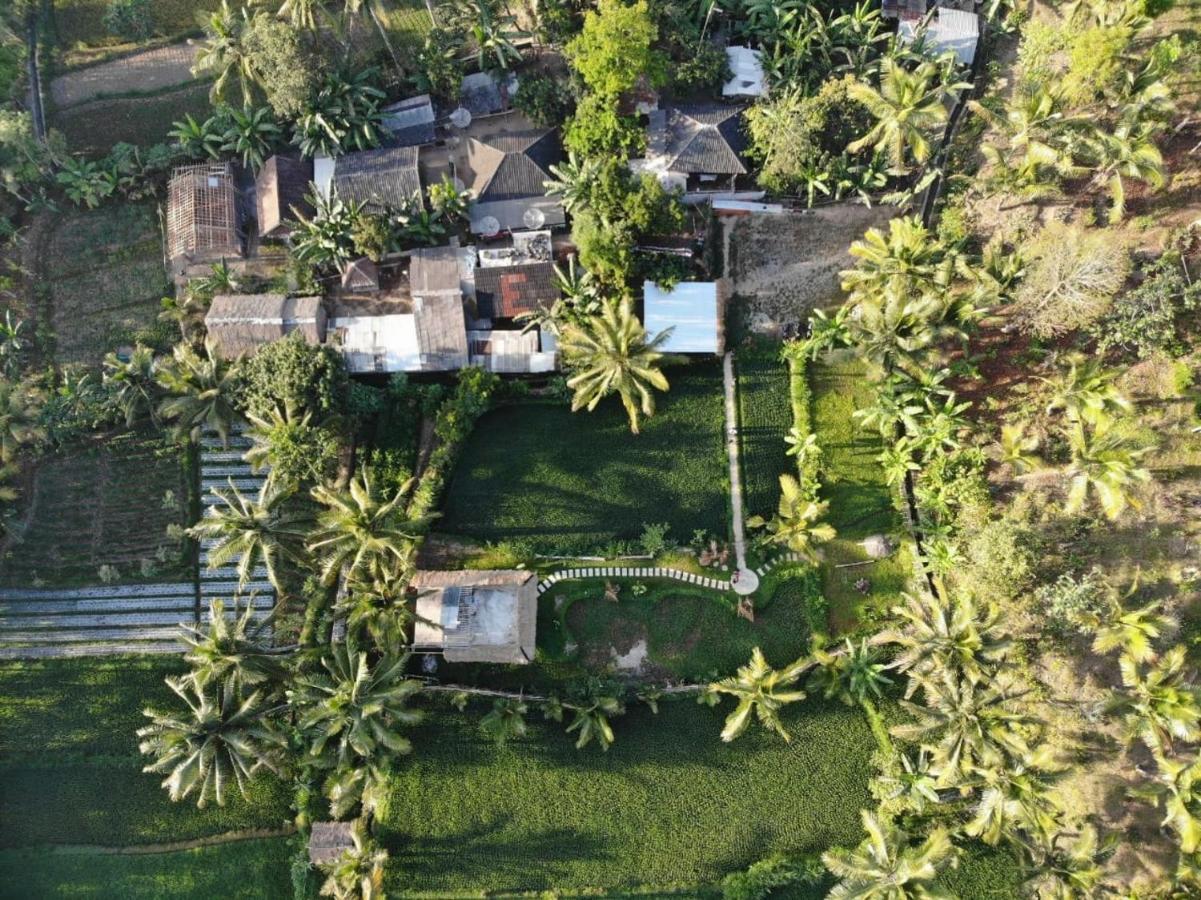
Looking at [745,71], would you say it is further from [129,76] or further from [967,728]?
[129,76]

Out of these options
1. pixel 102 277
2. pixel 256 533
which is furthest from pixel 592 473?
pixel 102 277

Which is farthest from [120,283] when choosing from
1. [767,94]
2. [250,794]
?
[767,94]

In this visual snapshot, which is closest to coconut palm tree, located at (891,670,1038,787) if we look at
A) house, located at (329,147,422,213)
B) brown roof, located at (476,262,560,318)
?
brown roof, located at (476,262,560,318)

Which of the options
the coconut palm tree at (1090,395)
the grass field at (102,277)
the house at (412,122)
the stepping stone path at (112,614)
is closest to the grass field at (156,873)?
the stepping stone path at (112,614)

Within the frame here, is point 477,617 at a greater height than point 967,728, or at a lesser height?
greater

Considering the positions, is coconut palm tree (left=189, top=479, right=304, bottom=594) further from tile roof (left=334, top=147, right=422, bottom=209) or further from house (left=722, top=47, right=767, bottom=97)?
house (left=722, top=47, right=767, bottom=97)

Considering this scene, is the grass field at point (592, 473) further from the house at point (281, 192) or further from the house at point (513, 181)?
the house at point (281, 192)
